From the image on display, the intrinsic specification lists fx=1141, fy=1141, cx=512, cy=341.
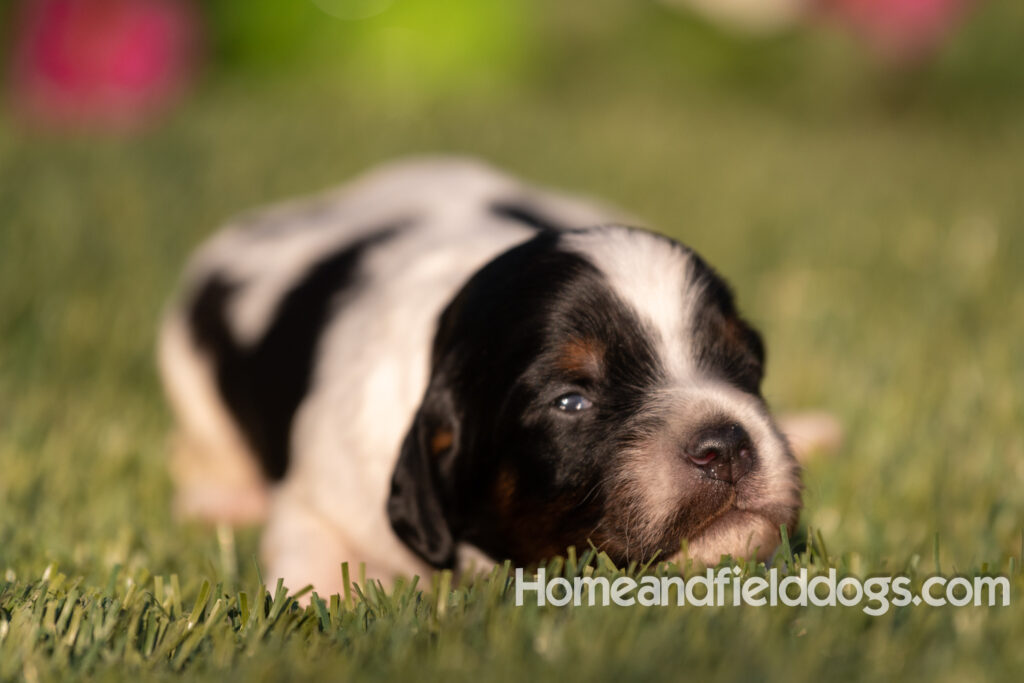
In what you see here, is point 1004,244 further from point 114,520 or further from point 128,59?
point 128,59

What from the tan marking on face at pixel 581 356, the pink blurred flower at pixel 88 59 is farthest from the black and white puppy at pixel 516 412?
the pink blurred flower at pixel 88 59

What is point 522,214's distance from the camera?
13.3ft

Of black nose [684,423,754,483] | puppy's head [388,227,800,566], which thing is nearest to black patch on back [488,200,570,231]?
puppy's head [388,227,800,566]

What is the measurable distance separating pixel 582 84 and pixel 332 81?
2665 mm

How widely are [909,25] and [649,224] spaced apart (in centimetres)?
474

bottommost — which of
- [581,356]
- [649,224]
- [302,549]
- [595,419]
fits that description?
[649,224]

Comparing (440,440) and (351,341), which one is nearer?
(440,440)

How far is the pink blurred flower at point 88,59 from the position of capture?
7824mm

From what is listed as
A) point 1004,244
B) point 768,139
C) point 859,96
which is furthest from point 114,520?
point 859,96

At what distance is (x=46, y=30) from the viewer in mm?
7871

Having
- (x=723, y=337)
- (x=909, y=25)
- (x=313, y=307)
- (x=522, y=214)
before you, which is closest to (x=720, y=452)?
(x=723, y=337)

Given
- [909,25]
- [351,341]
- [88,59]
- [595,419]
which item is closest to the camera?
[595,419]

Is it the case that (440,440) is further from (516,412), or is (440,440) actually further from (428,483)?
(516,412)

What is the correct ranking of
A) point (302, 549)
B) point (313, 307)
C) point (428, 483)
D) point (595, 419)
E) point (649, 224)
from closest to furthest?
point (595, 419), point (428, 483), point (302, 549), point (313, 307), point (649, 224)
